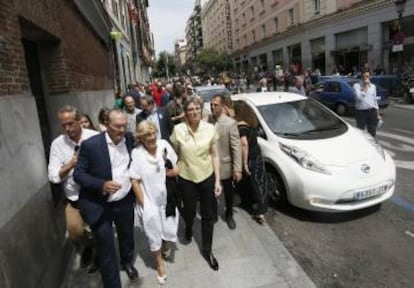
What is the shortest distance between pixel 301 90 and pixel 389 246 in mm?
7010

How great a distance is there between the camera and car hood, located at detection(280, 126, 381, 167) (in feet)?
15.6

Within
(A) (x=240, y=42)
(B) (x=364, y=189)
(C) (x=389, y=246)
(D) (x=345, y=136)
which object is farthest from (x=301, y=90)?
(A) (x=240, y=42)

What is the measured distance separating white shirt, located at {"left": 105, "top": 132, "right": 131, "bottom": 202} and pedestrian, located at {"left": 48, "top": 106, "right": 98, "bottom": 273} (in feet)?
1.31

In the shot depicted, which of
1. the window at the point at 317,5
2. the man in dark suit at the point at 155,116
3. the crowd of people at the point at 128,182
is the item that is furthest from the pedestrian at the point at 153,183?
the window at the point at 317,5

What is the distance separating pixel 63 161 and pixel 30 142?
22.6 inches

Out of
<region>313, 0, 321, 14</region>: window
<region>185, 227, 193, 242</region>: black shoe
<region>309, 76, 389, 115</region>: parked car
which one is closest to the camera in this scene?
<region>185, 227, 193, 242</region>: black shoe

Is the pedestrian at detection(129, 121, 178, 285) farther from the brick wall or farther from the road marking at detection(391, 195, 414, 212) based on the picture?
the road marking at detection(391, 195, 414, 212)

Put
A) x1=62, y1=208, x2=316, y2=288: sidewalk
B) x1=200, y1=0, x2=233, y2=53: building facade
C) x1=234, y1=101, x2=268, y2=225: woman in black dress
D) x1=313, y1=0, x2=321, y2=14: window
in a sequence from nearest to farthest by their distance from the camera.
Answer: x1=62, y1=208, x2=316, y2=288: sidewalk < x1=234, y1=101, x2=268, y2=225: woman in black dress < x1=313, y1=0, x2=321, y2=14: window < x1=200, y1=0, x2=233, y2=53: building facade

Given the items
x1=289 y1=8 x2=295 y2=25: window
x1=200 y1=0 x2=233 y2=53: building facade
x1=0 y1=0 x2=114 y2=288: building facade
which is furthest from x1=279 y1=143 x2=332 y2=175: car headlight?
x1=200 y1=0 x2=233 y2=53: building facade

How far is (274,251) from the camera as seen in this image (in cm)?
410

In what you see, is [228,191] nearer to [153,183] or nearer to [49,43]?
[153,183]

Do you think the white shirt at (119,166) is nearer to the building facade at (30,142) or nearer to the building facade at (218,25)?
the building facade at (30,142)

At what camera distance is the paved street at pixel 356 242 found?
3.59 meters

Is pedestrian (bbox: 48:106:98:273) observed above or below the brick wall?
below
